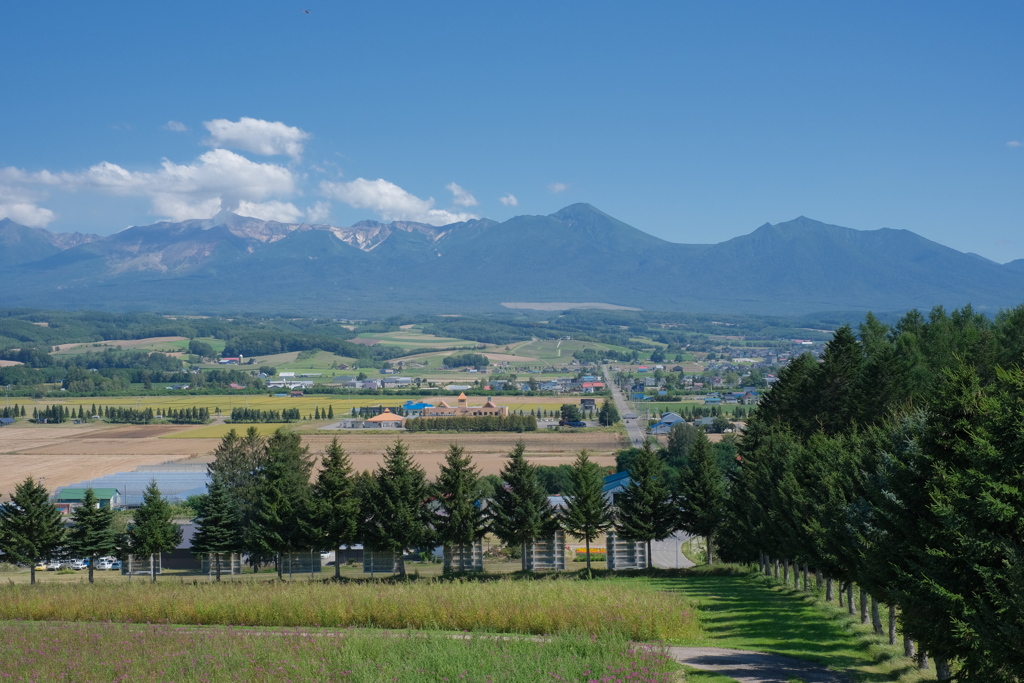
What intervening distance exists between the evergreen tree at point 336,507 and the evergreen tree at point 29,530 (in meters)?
8.37

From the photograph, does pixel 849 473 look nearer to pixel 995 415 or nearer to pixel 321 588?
pixel 995 415

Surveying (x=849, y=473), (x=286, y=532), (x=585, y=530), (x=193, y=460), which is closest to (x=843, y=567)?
(x=849, y=473)

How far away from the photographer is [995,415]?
41.7 ft

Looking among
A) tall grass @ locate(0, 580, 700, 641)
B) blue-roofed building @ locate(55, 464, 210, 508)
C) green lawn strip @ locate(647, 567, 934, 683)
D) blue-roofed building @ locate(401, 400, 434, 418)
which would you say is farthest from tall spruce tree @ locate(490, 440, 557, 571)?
blue-roofed building @ locate(401, 400, 434, 418)

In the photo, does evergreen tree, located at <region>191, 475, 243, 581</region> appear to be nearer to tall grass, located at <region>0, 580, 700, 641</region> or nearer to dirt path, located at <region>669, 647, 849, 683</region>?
tall grass, located at <region>0, 580, 700, 641</region>

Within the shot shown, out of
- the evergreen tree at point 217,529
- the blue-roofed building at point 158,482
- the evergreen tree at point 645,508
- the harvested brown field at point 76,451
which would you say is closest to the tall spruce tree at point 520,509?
the evergreen tree at point 645,508

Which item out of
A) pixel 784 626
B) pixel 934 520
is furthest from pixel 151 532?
pixel 934 520

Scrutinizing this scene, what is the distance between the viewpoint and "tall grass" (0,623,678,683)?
13.3 m

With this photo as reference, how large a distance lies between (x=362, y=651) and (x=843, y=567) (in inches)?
397

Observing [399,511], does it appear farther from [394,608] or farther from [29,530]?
[29,530]

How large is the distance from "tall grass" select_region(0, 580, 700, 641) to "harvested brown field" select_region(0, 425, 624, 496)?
128 ft

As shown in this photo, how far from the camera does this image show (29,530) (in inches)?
1188

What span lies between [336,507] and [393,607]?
11826mm

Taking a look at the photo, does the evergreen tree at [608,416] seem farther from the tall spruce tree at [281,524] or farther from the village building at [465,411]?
the tall spruce tree at [281,524]
